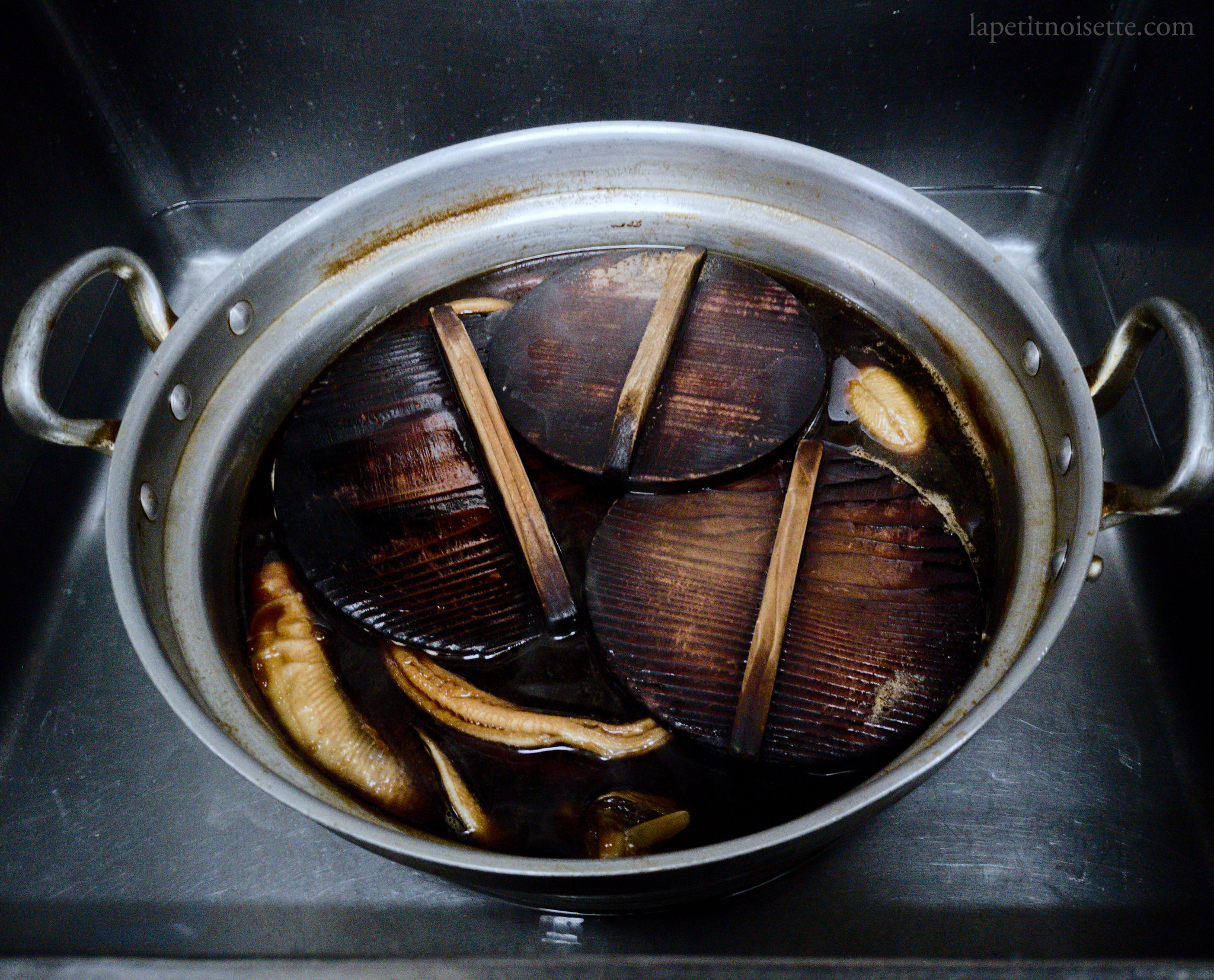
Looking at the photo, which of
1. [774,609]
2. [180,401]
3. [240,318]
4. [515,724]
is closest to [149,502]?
[180,401]

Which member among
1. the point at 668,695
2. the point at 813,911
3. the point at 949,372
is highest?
the point at 949,372

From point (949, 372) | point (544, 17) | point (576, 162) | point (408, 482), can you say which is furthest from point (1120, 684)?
point (544, 17)

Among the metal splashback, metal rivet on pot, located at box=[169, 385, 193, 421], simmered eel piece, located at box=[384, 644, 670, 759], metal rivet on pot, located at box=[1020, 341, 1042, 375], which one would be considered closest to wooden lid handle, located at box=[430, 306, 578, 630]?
simmered eel piece, located at box=[384, 644, 670, 759]

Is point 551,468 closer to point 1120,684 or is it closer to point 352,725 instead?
point 352,725

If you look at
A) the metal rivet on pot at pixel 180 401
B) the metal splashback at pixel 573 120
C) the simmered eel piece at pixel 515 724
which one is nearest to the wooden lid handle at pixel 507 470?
the simmered eel piece at pixel 515 724

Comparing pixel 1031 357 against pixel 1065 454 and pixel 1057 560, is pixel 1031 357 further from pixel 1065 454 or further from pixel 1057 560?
pixel 1057 560
